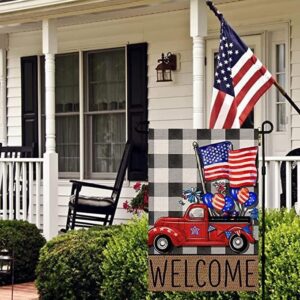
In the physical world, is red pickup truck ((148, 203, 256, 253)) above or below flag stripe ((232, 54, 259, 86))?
below

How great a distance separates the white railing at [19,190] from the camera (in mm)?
10656

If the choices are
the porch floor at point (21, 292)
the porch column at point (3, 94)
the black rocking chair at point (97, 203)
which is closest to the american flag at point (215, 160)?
the porch floor at point (21, 292)

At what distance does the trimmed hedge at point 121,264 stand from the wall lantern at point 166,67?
278 centimetres

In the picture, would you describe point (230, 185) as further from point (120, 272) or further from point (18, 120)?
point (18, 120)

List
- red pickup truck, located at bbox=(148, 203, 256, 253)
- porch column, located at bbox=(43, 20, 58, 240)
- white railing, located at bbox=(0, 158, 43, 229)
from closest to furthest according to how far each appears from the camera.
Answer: red pickup truck, located at bbox=(148, 203, 256, 253)
porch column, located at bbox=(43, 20, 58, 240)
white railing, located at bbox=(0, 158, 43, 229)

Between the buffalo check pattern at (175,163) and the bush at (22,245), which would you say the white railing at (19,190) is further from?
the buffalo check pattern at (175,163)

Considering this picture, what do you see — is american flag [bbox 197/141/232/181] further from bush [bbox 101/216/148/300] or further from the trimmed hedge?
bush [bbox 101/216/148/300]

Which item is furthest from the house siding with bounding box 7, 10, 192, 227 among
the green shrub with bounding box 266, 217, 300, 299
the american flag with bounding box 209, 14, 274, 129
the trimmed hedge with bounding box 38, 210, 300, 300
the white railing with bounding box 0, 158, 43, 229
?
the green shrub with bounding box 266, 217, 300, 299

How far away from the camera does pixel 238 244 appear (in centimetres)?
588

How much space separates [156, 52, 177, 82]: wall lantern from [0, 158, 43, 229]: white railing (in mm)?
1902

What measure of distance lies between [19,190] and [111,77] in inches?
82.0

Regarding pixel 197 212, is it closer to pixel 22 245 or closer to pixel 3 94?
pixel 22 245

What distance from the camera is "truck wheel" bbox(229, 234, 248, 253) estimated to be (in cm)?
587

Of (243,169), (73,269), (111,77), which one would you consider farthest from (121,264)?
(111,77)
